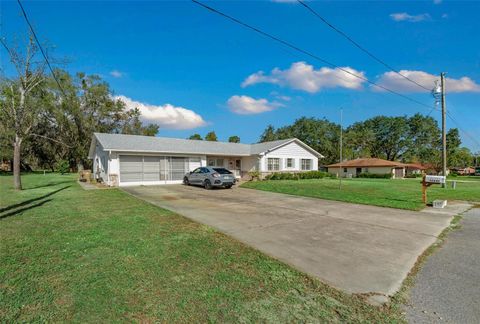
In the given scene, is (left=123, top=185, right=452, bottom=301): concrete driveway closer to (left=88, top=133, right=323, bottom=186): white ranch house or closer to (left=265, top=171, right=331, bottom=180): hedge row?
(left=88, top=133, right=323, bottom=186): white ranch house

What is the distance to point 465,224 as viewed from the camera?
24.8ft

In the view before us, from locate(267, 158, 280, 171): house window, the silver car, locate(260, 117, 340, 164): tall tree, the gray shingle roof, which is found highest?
locate(260, 117, 340, 164): tall tree

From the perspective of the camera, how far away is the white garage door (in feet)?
61.0

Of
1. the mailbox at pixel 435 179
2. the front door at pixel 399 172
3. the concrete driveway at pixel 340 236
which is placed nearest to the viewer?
the concrete driveway at pixel 340 236

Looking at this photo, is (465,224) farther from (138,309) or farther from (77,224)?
(77,224)

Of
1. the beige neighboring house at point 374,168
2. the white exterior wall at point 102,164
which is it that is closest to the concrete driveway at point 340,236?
the white exterior wall at point 102,164

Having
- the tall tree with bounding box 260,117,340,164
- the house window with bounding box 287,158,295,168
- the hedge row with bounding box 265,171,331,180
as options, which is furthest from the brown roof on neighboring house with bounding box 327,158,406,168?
the house window with bounding box 287,158,295,168

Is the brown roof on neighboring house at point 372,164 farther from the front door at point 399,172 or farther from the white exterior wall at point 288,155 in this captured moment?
the white exterior wall at point 288,155

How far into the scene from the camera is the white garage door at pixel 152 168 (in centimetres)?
1859

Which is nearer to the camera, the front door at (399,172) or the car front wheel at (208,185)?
the car front wheel at (208,185)

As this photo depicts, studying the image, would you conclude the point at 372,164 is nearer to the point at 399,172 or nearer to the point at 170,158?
the point at 399,172

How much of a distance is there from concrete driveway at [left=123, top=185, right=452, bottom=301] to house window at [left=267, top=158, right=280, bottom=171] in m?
15.8

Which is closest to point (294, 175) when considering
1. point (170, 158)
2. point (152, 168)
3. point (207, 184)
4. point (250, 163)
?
point (250, 163)

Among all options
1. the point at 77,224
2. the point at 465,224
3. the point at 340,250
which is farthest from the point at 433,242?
the point at 77,224
